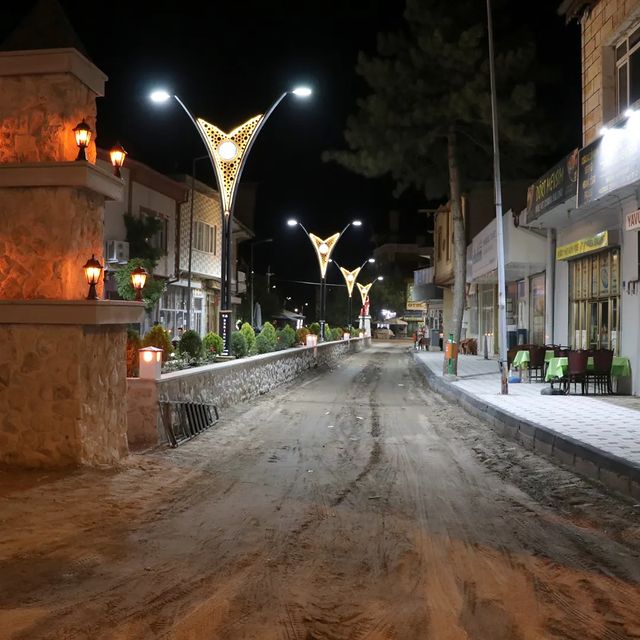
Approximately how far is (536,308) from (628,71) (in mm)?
11284

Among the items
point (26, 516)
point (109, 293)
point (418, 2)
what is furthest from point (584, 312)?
point (109, 293)

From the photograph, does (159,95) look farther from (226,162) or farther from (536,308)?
(536,308)

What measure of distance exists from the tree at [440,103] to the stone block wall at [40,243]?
17.1m

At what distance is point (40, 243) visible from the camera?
7.87 meters

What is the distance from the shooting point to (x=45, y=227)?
787 centimetres

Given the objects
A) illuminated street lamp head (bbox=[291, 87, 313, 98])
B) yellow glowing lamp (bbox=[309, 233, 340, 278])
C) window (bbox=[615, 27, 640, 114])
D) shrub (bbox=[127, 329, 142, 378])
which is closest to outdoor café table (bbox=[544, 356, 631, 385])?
window (bbox=[615, 27, 640, 114])

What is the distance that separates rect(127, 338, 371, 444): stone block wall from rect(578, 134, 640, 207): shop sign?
817 cm

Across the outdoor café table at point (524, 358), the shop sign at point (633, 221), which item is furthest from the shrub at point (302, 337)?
the shop sign at point (633, 221)

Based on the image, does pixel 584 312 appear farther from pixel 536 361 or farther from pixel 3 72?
pixel 3 72

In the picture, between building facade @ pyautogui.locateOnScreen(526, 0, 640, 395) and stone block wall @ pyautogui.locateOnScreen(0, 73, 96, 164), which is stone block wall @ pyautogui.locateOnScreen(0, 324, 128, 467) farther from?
building facade @ pyautogui.locateOnScreen(526, 0, 640, 395)

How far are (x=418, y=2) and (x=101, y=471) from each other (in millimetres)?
20124

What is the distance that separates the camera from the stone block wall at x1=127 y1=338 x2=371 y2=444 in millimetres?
9805

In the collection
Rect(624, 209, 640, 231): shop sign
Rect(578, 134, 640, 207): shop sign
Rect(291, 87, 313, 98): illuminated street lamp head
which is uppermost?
Rect(291, 87, 313, 98): illuminated street lamp head

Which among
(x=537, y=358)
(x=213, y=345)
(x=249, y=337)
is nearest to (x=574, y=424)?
A: (x=537, y=358)
